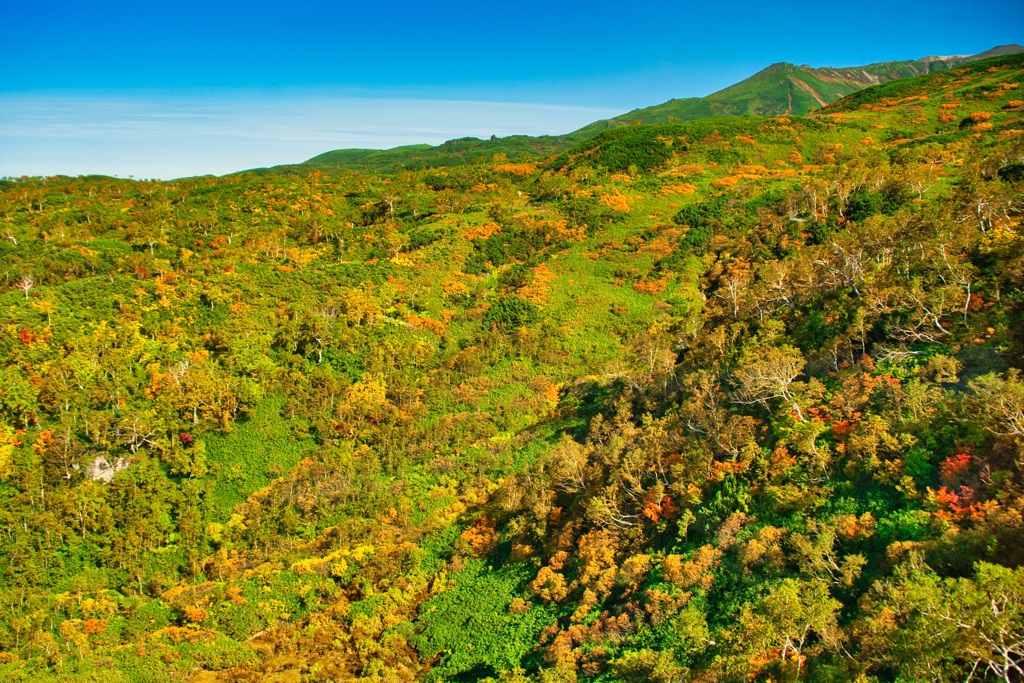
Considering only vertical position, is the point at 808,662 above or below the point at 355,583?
above

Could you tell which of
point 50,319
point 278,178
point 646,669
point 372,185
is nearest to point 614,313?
point 646,669

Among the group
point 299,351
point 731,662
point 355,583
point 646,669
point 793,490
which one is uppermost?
point 299,351

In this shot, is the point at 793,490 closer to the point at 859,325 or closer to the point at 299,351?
→ the point at 859,325

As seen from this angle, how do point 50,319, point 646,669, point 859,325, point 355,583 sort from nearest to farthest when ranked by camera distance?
point 646,669 → point 859,325 → point 355,583 → point 50,319

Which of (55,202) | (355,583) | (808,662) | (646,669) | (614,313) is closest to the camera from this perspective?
(808,662)

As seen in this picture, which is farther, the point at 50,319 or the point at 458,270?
the point at 458,270


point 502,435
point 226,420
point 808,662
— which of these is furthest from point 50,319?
point 808,662
